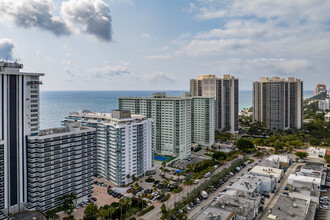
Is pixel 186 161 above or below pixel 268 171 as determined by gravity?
below

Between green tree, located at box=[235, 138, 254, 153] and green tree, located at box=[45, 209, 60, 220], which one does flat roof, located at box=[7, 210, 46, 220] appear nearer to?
green tree, located at box=[45, 209, 60, 220]

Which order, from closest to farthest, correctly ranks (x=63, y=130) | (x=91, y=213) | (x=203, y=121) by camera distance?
1. (x=91, y=213)
2. (x=63, y=130)
3. (x=203, y=121)

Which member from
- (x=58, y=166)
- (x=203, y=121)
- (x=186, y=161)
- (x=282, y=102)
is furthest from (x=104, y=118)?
(x=282, y=102)

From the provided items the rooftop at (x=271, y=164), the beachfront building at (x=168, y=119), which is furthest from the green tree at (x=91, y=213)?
the rooftop at (x=271, y=164)

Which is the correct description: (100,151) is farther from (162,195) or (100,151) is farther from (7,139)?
(7,139)

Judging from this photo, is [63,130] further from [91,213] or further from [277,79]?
[277,79]

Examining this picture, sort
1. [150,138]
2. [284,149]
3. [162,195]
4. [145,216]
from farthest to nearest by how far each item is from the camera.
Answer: [284,149] < [150,138] < [162,195] < [145,216]

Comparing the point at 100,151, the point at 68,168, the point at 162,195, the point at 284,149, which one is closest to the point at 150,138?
the point at 100,151

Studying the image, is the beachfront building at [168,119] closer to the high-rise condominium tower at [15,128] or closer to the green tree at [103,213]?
the green tree at [103,213]
